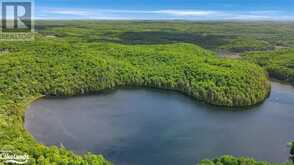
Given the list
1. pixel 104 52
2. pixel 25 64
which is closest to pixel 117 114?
pixel 25 64

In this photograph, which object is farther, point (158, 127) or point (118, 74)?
point (118, 74)

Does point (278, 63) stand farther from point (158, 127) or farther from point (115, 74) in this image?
point (158, 127)

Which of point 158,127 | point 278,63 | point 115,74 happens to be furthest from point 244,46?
point 158,127

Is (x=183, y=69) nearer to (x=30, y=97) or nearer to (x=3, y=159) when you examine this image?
(x=30, y=97)

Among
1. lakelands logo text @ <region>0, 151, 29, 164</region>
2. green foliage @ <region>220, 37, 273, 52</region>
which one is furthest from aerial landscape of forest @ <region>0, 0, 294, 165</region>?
green foliage @ <region>220, 37, 273, 52</region>

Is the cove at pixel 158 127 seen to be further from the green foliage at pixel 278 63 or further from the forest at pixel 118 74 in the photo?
the green foliage at pixel 278 63

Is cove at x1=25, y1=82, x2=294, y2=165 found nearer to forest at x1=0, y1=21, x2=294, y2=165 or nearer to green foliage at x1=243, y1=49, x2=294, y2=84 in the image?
forest at x1=0, y1=21, x2=294, y2=165

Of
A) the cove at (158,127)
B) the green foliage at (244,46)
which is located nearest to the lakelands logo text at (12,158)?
the cove at (158,127)
